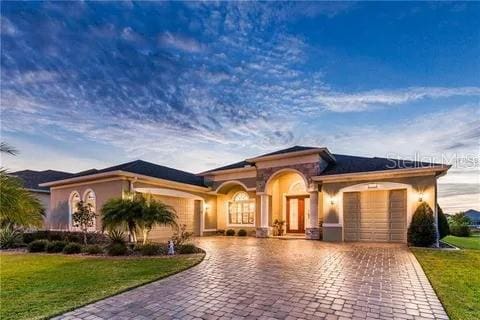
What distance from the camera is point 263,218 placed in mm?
17719

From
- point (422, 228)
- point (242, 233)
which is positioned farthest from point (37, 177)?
point (422, 228)

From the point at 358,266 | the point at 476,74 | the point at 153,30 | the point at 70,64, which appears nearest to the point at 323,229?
the point at 358,266

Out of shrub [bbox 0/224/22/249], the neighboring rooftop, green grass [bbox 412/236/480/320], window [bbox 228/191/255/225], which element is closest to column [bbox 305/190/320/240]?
window [bbox 228/191/255/225]

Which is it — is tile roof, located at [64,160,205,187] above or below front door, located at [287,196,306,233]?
above

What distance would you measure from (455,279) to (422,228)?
6827 mm

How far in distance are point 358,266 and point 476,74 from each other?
976cm

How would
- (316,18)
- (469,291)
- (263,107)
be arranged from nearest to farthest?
(469,291) < (316,18) < (263,107)

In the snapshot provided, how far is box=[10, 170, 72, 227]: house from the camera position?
20.6 metres

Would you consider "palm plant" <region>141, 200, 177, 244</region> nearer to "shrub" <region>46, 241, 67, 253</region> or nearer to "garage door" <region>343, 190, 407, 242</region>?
"shrub" <region>46, 241, 67, 253</region>

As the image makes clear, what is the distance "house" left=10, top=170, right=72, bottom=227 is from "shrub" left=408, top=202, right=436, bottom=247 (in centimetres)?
2163

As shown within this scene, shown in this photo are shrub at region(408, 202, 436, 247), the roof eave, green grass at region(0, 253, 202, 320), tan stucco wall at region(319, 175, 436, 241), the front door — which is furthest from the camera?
the front door

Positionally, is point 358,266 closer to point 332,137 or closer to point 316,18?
point 316,18

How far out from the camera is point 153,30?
35.0ft

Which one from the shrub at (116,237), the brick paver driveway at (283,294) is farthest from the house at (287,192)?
the brick paver driveway at (283,294)
